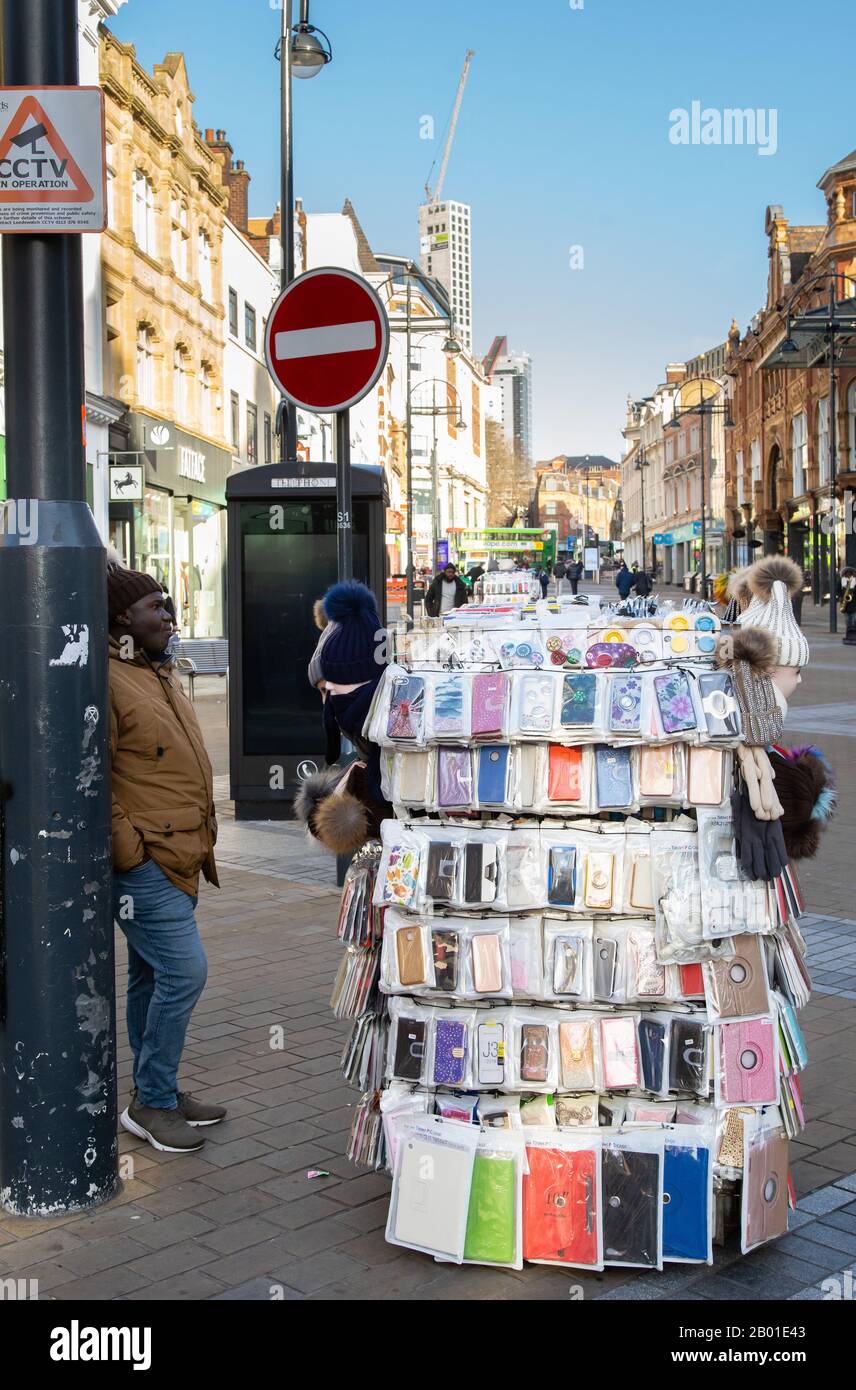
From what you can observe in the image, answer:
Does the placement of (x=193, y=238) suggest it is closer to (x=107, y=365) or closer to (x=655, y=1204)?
(x=107, y=365)

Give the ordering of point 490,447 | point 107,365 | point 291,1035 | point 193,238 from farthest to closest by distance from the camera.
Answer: point 490,447 < point 193,238 < point 107,365 < point 291,1035

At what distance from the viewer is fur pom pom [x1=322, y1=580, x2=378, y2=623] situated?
505 cm

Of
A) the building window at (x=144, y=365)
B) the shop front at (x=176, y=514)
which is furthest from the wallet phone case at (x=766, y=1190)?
the building window at (x=144, y=365)

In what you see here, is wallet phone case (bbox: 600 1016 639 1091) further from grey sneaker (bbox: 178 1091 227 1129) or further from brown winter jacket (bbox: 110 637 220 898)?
grey sneaker (bbox: 178 1091 227 1129)

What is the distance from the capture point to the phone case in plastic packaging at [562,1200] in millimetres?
3576

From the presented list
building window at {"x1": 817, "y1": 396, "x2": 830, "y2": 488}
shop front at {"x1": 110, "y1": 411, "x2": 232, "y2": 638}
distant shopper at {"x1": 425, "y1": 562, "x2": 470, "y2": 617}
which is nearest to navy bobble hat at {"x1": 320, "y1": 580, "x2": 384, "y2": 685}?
shop front at {"x1": 110, "y1": 411, "x2": 232, "y2": 638}

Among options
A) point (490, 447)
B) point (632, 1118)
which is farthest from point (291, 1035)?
point (490, 447)

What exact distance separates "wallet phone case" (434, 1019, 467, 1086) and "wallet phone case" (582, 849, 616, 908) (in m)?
0.49

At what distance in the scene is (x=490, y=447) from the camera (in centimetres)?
19138

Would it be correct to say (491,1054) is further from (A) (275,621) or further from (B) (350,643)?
(A) (275,621)

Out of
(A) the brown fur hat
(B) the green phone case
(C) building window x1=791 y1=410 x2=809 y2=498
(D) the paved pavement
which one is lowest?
(D) the paved pavement

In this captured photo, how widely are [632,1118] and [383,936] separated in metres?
0.83

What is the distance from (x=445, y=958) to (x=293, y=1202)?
3.14ft

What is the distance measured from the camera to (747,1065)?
3.65 meters
